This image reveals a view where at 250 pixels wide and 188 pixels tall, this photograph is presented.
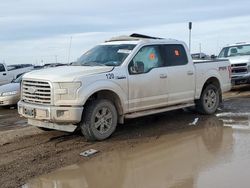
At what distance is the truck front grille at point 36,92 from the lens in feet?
27.6

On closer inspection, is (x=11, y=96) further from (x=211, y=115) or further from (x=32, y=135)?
(x=211, y=115)

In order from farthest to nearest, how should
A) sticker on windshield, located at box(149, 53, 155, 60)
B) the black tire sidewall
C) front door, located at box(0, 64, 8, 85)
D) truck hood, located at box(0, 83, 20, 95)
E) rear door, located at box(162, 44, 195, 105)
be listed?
front door, located at box(0, 64, 8, 85) < truck hood, located at box(0, 83, 20, 95) < the black tire sidewall < rear door, located at box(162, 44, 195, 105) < sticker on windshield, located at box(149, 53, 155, 60)

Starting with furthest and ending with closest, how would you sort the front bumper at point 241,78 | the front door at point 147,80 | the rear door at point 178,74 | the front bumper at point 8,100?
the front bumper at point 241,78, the front bumper at point 8,100, the rear door at point 178,74, the front door at point 147,80

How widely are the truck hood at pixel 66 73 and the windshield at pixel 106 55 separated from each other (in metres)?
0.47

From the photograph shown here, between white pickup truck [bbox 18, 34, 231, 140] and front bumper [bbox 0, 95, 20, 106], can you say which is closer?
white pickup truck [bbox 18, 34, 231, 140]

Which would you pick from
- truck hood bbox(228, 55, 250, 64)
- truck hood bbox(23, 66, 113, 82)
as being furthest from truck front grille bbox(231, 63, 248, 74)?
truck hood bbox(23, 66, 113, 82)

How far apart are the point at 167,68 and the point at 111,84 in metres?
1.82

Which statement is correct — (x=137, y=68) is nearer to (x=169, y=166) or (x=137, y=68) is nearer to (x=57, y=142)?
(x=57, y=142)

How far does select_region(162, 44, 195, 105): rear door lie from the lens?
33.0 feet

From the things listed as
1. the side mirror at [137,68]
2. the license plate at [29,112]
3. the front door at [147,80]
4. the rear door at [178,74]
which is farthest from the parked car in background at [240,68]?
the license plate at [29,112]

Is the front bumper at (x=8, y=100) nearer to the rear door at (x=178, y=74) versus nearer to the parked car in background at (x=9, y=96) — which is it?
the parked car in background at (x=9, y=96)

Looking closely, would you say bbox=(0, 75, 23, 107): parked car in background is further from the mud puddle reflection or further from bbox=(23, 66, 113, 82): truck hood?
the mud puddle reflection

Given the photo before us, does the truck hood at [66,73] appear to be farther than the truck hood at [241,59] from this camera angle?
No

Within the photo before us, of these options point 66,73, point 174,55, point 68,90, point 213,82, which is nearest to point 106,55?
point 66,73
